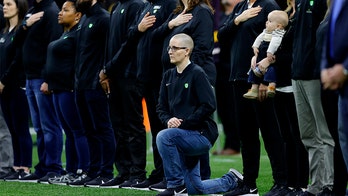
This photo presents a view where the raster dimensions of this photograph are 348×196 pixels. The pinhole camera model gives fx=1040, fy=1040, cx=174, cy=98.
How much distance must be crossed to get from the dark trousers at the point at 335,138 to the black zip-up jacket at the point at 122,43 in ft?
10.5

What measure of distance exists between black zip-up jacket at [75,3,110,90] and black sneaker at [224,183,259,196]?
252cm

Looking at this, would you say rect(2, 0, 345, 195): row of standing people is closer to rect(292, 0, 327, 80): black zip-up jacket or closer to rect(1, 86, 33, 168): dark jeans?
rect(292, 0, 327, 80): black zip-up jacket

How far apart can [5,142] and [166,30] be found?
12.3ft

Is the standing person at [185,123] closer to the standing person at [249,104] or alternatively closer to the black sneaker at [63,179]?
the standing person at [249,104]

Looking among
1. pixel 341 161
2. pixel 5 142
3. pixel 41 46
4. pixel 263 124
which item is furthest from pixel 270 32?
pixel 5 142

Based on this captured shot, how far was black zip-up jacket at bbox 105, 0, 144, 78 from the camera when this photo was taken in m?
11.6

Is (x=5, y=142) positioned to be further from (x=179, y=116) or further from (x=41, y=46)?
(x=179, y=116)

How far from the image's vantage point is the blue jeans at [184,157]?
9.94 m

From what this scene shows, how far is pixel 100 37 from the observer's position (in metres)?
12.2

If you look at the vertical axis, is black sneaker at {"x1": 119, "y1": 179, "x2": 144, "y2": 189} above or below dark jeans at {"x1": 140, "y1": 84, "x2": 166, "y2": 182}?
below

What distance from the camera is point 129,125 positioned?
11.7 meters

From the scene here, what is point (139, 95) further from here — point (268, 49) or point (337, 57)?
point (337, 57)

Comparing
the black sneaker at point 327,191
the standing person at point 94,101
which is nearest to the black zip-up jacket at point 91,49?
the standing person at point 94,101

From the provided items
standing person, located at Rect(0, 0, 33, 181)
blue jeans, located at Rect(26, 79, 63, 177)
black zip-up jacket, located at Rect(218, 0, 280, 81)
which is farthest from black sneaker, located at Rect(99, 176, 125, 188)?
black zip-up jacket, located at Rect(218, 0, 280, 81)
